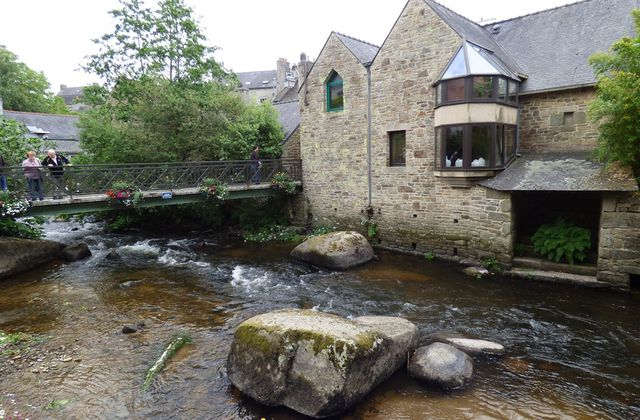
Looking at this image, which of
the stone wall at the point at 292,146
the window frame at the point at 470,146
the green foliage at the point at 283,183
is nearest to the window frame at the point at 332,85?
the stone wall at the point at 292,146

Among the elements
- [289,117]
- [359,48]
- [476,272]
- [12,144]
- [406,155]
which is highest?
[359,48]

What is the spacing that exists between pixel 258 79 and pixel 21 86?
81.5 ft

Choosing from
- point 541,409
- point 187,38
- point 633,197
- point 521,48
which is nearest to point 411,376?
point 541,409

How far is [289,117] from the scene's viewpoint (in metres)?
19.2

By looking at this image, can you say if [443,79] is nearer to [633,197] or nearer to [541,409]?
[633,197]

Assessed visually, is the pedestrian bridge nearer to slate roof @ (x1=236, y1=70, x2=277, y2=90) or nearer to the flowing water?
the flowing water

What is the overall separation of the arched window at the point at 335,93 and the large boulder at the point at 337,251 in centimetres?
544

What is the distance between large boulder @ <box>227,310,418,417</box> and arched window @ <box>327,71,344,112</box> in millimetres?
10765

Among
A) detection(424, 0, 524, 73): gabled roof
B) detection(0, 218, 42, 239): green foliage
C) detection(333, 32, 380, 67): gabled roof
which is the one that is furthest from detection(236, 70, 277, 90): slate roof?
detection(0, 218, 42, 239): green foliage

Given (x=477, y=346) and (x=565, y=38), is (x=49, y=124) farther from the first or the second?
(x=477, y=346)

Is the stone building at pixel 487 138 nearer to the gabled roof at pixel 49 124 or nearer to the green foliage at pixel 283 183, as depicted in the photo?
the green foliage at pixel 283 183

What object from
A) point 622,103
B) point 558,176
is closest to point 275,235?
point 558,176

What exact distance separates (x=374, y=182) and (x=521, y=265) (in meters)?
5.51

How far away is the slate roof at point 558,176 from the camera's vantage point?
27.9ft
